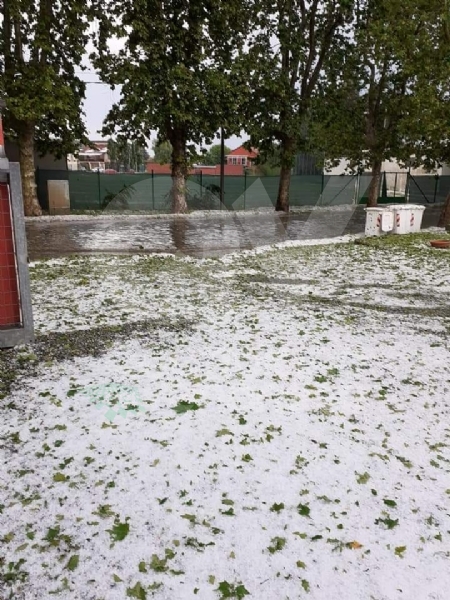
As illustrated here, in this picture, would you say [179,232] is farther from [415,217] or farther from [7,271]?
[7,271]

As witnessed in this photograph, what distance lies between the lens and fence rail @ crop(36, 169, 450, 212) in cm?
2250

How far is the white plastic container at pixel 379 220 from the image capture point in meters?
13.3

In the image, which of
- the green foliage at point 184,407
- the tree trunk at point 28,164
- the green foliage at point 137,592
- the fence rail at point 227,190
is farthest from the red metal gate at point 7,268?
the fence rail at point 227,190

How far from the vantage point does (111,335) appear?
17.3 feet

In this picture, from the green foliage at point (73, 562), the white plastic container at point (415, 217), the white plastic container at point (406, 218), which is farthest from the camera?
the white plastic container at point (415, 217)

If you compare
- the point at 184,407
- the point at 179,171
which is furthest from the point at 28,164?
the point at 184,407

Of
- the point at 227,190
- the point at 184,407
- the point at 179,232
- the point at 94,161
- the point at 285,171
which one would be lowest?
the point at 184,407

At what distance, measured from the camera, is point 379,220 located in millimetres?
13445

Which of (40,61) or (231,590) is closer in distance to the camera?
(231,590)

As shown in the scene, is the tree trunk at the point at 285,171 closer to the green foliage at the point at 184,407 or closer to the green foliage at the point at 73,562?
the green foliage at the point at 184,407

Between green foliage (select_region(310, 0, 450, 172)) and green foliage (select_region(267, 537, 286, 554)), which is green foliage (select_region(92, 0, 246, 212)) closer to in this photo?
green foliage (select_region(310, 0, 450, 172))

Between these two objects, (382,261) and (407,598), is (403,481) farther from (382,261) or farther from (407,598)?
(382,261)

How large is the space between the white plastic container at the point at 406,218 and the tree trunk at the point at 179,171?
9622 millimetres

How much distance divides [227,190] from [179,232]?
1160 cm
